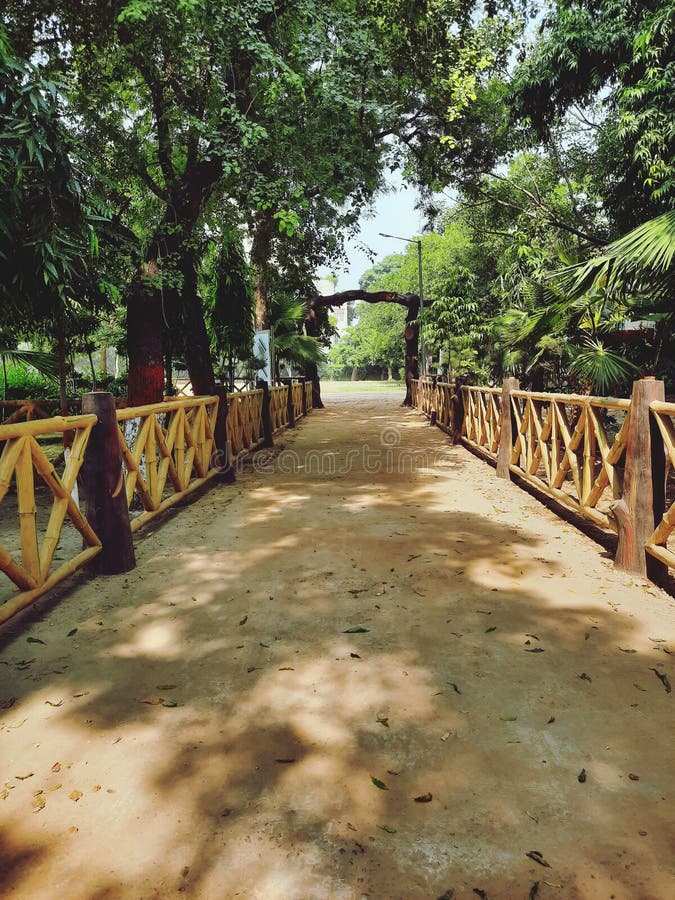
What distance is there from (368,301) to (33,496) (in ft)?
72.1

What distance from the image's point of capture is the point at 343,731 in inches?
95.9

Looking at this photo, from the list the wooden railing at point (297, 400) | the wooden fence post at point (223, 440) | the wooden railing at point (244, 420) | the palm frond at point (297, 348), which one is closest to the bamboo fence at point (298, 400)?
the wooden railing at point (297, 400)

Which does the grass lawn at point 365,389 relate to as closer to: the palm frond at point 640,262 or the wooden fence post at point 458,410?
the wooden fence post at point 458,410

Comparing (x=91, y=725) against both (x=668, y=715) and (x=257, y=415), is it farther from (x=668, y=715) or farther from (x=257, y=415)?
(x=257, y=415)

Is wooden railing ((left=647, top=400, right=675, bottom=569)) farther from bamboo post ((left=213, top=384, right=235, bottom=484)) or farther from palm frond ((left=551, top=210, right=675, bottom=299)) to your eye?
bamboo post ((left=213, top=384, right=235, bottom=484))

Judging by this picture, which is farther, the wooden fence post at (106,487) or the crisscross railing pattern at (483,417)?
the crisscross railing pattern at (483,417)

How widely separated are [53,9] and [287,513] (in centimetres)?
700

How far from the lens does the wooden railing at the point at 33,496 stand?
3.31 meters

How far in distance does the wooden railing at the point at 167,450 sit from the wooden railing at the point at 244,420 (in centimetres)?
122

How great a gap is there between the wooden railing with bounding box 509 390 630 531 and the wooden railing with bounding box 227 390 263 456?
4.30 meters

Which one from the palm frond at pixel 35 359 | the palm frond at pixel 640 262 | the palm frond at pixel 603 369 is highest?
the palm frond at pixel 640 262

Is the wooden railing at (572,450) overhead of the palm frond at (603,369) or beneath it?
beneath

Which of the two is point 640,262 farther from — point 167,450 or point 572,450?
point 167,450

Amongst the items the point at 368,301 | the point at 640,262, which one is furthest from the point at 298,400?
the point at 640,262
